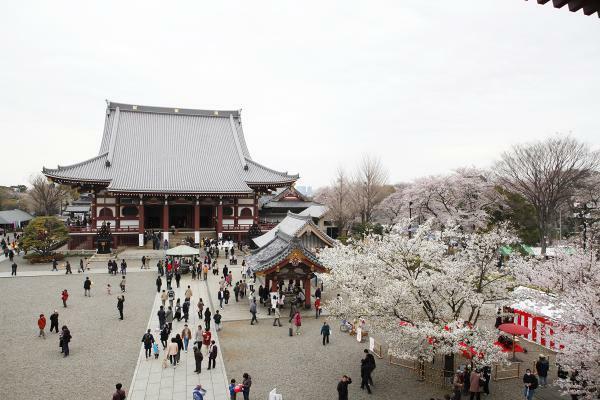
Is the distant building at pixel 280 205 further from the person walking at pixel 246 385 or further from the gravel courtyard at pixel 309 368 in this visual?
the person walking at pixel 246 385

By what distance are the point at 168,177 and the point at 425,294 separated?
122ft

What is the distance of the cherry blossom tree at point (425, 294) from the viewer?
488 inches

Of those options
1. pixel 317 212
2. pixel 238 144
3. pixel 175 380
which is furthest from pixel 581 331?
pixel 317 212

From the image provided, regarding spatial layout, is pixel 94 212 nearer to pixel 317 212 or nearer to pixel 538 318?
pixel 317 212

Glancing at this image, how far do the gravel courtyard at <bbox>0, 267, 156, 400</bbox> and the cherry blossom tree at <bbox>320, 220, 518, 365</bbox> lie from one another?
9251 millimetres

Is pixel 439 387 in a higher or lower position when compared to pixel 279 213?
lower

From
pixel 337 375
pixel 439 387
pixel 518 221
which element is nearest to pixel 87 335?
pixel 337 375

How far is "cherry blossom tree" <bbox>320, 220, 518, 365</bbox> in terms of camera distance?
12.4 meters

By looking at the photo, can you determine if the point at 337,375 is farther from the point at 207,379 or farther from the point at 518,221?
the point at 518,221

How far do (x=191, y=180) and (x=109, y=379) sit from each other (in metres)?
32.8

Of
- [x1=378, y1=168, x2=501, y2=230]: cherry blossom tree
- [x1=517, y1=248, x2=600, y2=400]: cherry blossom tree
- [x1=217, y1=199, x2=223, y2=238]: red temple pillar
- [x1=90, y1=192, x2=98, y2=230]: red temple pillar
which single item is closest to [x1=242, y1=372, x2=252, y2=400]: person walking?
[x1=517, y1=248, x2=600, y2=400]: cherry blossom tree

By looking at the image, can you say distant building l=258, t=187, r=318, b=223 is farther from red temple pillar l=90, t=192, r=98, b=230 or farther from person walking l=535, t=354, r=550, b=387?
person walking l=535, t=354, r=550, b=387

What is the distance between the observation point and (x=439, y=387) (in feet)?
44.8

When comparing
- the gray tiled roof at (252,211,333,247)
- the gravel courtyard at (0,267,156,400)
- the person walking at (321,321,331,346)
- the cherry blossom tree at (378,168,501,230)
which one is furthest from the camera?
the cherry blossom tree at (378,168,501,230)
